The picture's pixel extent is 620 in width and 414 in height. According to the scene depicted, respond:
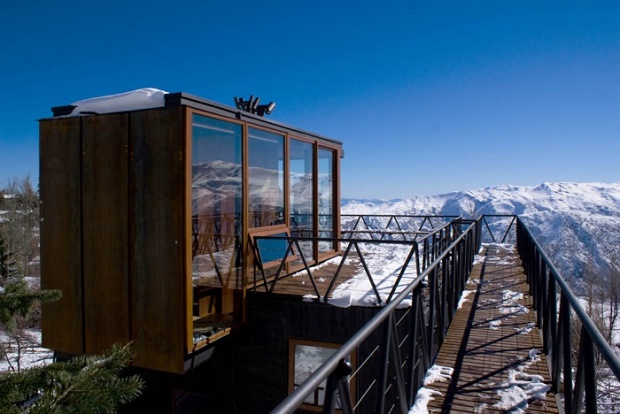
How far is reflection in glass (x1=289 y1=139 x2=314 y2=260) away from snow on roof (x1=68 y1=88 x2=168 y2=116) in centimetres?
Result: 252

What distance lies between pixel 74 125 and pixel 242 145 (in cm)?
193

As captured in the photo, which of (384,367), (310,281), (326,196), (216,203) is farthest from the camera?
(326,196)

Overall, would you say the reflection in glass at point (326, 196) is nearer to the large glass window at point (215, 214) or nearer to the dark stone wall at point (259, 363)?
the dark stone wall at point (259, 363)

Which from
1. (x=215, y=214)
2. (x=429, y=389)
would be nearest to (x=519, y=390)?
(x=429, y=389)

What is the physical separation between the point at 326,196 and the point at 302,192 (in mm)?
1044

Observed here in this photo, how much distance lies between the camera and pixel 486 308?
5672mm

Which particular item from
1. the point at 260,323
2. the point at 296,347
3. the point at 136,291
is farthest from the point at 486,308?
the point at 136,291

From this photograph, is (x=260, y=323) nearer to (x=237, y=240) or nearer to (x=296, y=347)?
(x=296, y=347)

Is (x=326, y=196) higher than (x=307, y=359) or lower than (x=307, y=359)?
higher

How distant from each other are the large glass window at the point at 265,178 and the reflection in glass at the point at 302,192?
1.17 feet

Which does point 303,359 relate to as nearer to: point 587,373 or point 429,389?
point 429,389

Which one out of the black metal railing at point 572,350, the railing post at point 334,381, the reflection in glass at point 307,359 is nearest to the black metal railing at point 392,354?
the railing post at point 334,381

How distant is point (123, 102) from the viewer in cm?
510

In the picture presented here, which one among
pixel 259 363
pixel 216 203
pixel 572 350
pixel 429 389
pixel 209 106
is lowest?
pixel 259 363
